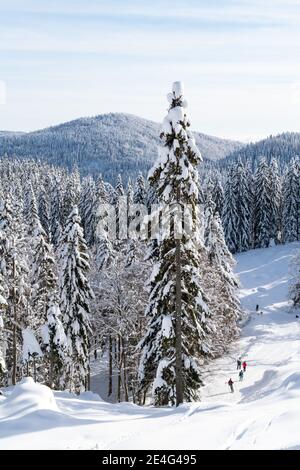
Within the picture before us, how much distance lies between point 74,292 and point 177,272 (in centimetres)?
1482

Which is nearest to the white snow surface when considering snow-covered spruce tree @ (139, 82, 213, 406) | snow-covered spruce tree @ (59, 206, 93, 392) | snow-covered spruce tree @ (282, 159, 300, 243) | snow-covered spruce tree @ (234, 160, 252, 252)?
snow-covered spruce tree @ (139, 82, 213, 406)

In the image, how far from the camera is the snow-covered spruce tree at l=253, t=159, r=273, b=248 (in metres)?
80.0

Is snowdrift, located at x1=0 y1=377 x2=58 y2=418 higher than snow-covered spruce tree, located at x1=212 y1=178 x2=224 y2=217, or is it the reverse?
snow-covered spruce tree, located at x1=212 y1=178 x2=224 y2=217

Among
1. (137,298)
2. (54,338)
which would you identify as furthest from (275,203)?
(54,338)

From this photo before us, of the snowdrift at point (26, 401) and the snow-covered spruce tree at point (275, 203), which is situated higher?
the snow-covered spruce tree at point (275, 203)

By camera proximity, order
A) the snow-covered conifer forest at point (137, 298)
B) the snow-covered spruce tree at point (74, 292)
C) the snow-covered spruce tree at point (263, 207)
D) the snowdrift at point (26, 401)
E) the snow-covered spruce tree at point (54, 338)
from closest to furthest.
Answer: the snowdrift at point (26, 401), the snow-covered conifer forest at point (137, 298), the snow-covered spruce tree at point (54, 338), the snow-covered spruce tree at point (74, 292), the snow-covered spruce tree at point (263, 207)

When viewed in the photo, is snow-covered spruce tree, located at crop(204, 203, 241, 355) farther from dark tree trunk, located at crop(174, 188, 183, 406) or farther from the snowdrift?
the snowdrift

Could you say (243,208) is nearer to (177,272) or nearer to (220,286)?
(220,286)

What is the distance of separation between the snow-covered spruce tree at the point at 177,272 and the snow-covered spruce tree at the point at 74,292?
11.9 metres

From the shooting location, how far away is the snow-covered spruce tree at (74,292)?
32938mm

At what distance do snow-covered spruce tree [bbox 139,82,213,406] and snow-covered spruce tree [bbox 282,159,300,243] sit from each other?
204 feet

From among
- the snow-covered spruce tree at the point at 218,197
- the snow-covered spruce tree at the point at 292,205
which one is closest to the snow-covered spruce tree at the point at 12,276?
the snow-covered spruce tree at the point at 292,205

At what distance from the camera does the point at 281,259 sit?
7381 centimetres

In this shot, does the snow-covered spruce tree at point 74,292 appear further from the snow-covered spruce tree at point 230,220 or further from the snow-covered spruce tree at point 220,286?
the snow-covered spruce tree at point 230,220
